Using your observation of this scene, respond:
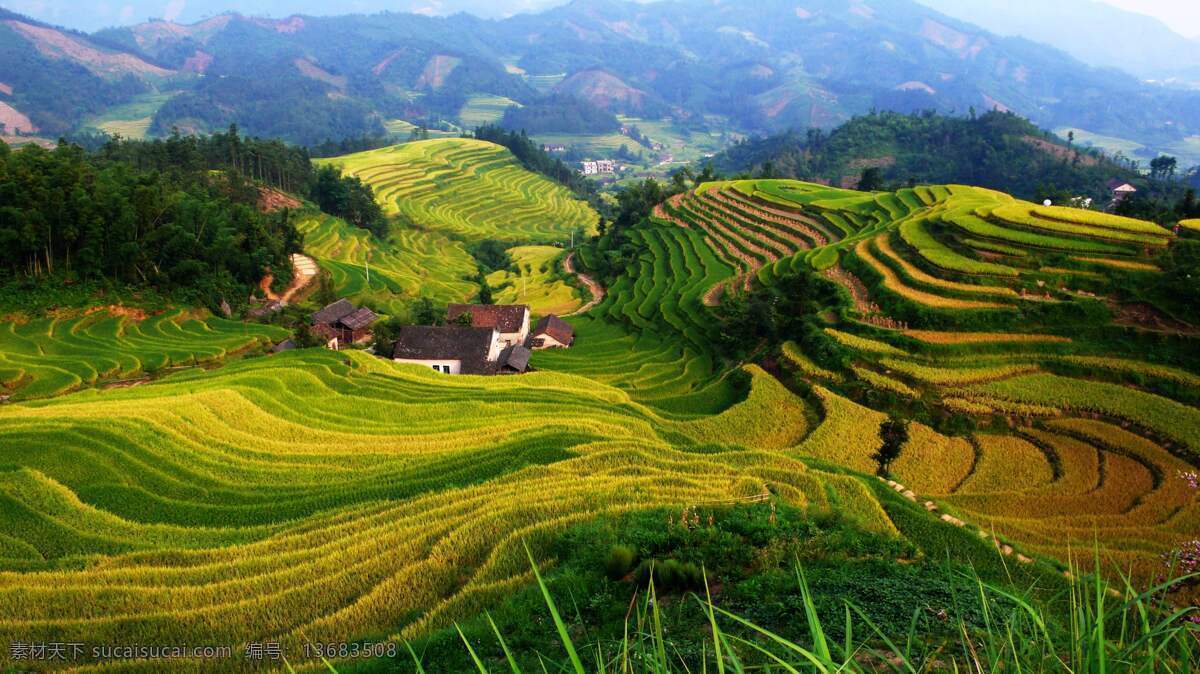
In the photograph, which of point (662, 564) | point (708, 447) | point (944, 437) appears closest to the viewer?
point (662, 564)

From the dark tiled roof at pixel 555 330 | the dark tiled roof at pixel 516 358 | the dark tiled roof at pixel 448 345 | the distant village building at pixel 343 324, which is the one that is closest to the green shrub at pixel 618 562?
the dark tiled roof at pixel 516 358

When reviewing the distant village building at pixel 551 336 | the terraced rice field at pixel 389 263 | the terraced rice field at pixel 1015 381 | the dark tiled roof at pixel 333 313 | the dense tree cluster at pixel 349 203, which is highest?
the terraced rice field at pixel 1015 381

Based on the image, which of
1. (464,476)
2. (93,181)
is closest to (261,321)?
(93,181)

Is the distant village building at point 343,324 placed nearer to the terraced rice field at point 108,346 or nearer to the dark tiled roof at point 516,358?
the terraced rice field at point 108,346

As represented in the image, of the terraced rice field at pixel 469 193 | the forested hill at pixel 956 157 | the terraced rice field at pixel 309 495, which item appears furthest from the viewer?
the forested hill at pixel 956 157

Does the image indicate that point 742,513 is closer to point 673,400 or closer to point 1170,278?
point 673,400

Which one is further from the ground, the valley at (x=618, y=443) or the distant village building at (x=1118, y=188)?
the distant village building at (x=1118, y=188)
